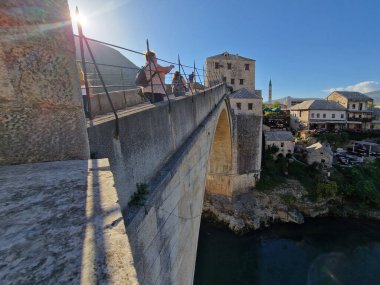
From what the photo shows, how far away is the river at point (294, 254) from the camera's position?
47.9 ft

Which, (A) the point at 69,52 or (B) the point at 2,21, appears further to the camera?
(A) the point at 69,52

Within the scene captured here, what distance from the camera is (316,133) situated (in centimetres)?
2945

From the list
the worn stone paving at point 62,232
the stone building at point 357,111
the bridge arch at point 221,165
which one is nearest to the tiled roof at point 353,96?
the stone building at point 357,111

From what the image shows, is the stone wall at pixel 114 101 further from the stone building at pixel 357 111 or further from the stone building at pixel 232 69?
the stone building at pixel 357 111

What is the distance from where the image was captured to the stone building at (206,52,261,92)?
26.4 m

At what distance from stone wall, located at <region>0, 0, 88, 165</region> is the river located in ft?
50.8

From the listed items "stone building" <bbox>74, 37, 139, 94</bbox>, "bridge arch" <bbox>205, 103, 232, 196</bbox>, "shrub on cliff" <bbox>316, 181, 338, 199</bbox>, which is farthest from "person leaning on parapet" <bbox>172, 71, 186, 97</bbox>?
"shrub on cliff" <bbox>316, 181, 338, 199</bbox>

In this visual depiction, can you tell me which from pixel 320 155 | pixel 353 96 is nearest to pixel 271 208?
pixel 320 155

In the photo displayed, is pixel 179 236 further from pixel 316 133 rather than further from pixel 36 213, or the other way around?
pixel 316 133

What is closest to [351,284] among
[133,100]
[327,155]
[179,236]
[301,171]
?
[301,171]

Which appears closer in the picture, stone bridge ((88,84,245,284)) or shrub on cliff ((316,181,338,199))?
stone bridge ((88,84,245,284))

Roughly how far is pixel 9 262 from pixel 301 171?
25.7m

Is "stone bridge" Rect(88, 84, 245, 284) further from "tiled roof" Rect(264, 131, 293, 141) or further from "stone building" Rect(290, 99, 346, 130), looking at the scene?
"stone building" Rect(290, 99, 346, 130)

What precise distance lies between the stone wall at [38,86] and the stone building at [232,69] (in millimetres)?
25172
